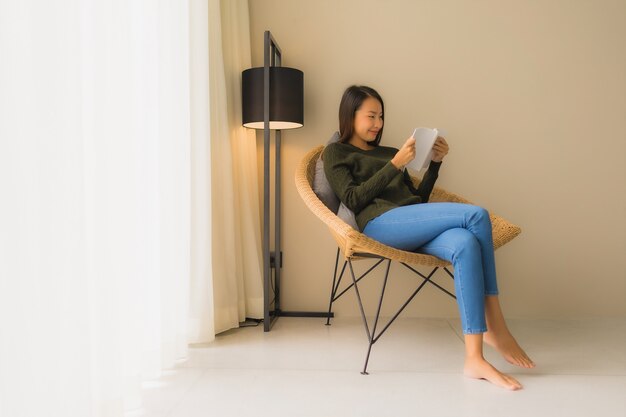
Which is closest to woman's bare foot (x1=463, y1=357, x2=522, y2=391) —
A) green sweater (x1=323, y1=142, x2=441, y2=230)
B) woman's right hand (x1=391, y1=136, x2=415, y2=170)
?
green sweater (x1=323, y1=142, x2=441, y2=230)

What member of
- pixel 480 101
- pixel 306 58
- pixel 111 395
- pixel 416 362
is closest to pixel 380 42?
pixel 306 58

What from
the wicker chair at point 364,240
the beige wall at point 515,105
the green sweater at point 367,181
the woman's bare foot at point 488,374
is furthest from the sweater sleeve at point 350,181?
the woman's bare foot at point 488,374

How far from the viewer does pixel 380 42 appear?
2.71 meters

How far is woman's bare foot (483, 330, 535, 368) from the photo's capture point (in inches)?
72.2

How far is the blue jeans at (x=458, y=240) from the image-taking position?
1.73 metres

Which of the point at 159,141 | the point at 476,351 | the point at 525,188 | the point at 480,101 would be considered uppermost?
the point at 480,101

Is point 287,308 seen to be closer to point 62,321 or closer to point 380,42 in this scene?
point 380,42

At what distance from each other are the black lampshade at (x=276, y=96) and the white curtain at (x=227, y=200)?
0.31ft

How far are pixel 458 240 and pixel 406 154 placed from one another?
42cm

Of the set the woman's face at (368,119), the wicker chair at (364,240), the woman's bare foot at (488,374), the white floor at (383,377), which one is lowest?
the white floor at (383,377)

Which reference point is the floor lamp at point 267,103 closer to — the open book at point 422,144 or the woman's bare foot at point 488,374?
the open book at point 422,144

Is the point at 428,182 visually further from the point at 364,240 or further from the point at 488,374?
the point at 488,374

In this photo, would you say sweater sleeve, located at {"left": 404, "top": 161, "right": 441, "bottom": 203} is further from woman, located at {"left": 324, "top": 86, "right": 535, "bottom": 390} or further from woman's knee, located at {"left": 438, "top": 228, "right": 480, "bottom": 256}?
woman's knee, located at {"left": 438, "top": 228, "right": 480, "bottom": 256}

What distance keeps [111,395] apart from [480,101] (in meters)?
2.27
